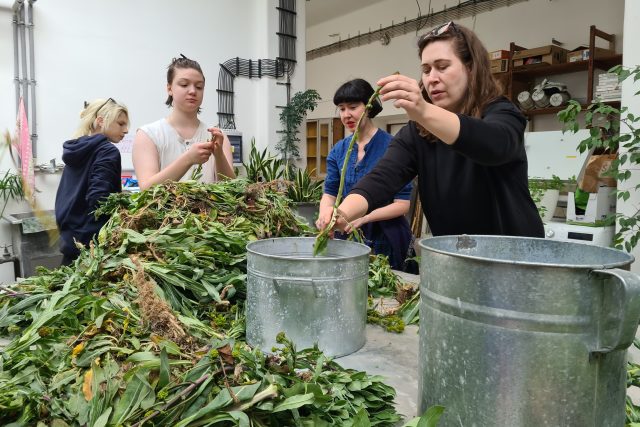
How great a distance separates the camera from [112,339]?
0.93m

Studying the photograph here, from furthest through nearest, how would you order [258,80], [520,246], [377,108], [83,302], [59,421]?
[258,80]
[377,108]
[83,302]
[520,246]
[59,421]

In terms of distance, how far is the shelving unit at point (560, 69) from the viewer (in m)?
5.43

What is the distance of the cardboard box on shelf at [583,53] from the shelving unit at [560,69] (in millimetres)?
11

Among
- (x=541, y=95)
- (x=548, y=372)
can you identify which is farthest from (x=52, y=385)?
(x=541, y=95)

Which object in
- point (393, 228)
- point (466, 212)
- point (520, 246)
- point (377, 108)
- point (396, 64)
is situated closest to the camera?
point (520, 246)

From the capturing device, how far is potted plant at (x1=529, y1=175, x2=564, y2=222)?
4195 mm

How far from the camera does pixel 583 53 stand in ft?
18.2

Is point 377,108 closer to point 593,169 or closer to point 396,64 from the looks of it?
point 593,169

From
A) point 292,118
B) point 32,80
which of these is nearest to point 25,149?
point 32,80

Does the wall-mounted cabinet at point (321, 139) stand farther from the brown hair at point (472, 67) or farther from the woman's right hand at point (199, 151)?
the brown hair at point (472, 67)

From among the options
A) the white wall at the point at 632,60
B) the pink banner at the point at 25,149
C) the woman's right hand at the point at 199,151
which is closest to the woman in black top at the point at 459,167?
the woman's right hand at the point at 199,151

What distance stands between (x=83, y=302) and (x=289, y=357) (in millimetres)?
549

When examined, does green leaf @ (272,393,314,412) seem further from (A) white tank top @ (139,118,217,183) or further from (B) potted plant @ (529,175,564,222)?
(B) potted plant @ (529,175,564,222)

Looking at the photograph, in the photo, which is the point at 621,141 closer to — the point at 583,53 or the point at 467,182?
the point at 467,182
